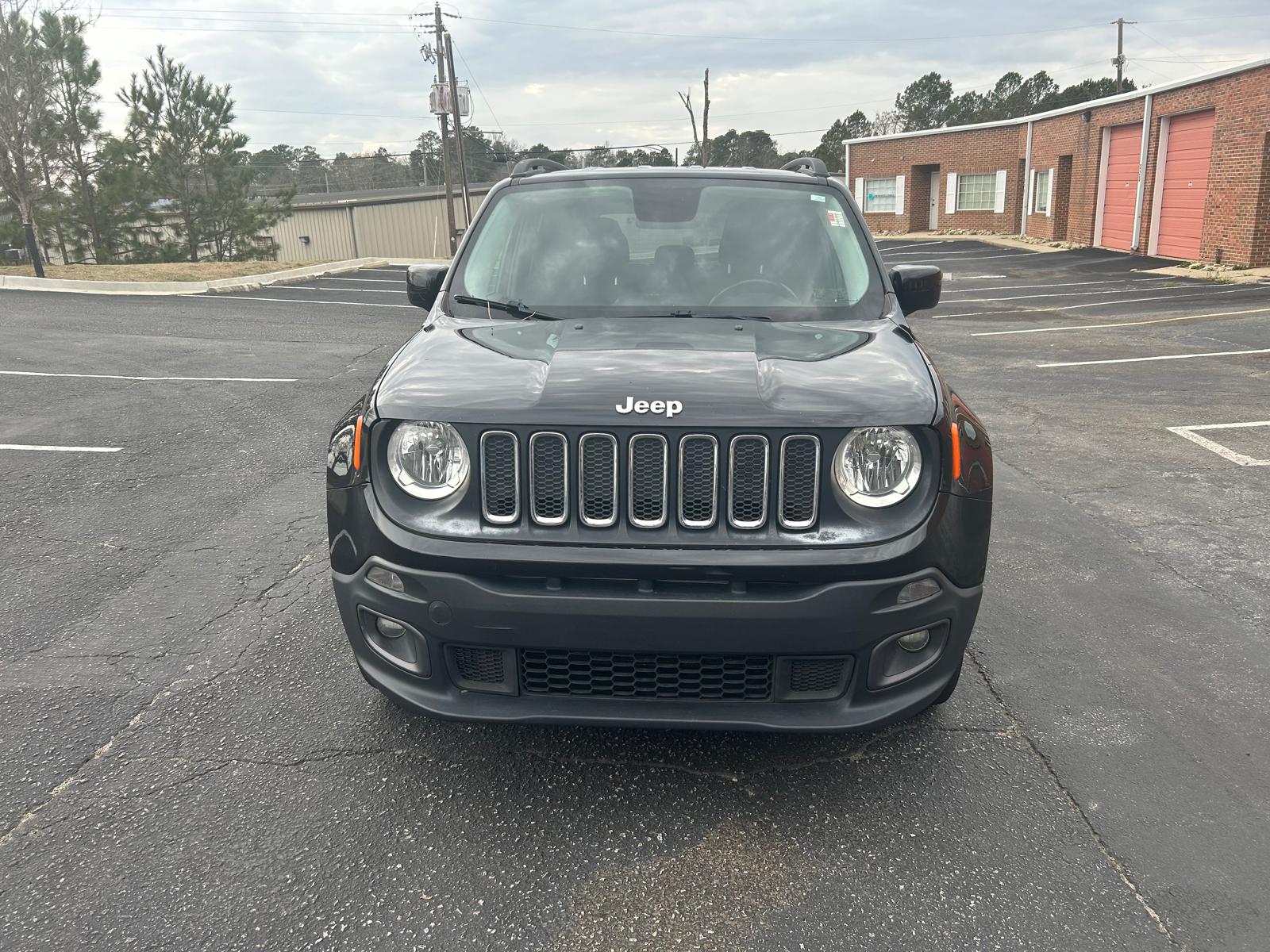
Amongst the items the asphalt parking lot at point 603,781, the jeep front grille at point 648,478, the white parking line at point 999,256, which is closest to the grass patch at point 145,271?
the asphalt parking lot at point 603,781

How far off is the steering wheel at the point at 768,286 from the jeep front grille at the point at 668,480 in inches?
50.0

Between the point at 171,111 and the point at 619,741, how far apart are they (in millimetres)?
27122

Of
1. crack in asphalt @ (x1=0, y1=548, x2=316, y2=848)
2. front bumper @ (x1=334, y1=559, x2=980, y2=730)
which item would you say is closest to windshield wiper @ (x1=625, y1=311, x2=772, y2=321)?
front bumper @ (x1=334, y1=559, x2=980, y2=730)

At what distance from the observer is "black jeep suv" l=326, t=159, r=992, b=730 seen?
8.23 feet

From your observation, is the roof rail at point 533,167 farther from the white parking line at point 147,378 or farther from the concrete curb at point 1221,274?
the concrete curb at point 1221,274

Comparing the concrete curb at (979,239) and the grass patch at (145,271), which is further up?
the grass patch at (145,271)

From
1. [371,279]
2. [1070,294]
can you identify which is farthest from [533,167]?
[371,279]

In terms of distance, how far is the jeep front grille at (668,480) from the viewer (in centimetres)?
256

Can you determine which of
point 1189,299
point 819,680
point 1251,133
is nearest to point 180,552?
point 819,680

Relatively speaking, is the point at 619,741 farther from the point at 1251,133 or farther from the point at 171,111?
the point at 171,111

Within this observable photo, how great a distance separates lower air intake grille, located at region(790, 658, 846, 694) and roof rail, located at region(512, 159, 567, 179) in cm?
282

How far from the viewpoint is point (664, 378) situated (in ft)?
8.87

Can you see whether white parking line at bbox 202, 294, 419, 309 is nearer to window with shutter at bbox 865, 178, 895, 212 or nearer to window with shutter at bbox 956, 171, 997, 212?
window with shutter at bbox 956, 171, 997, 212

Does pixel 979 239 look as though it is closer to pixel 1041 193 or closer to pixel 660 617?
pixel 1041 193
